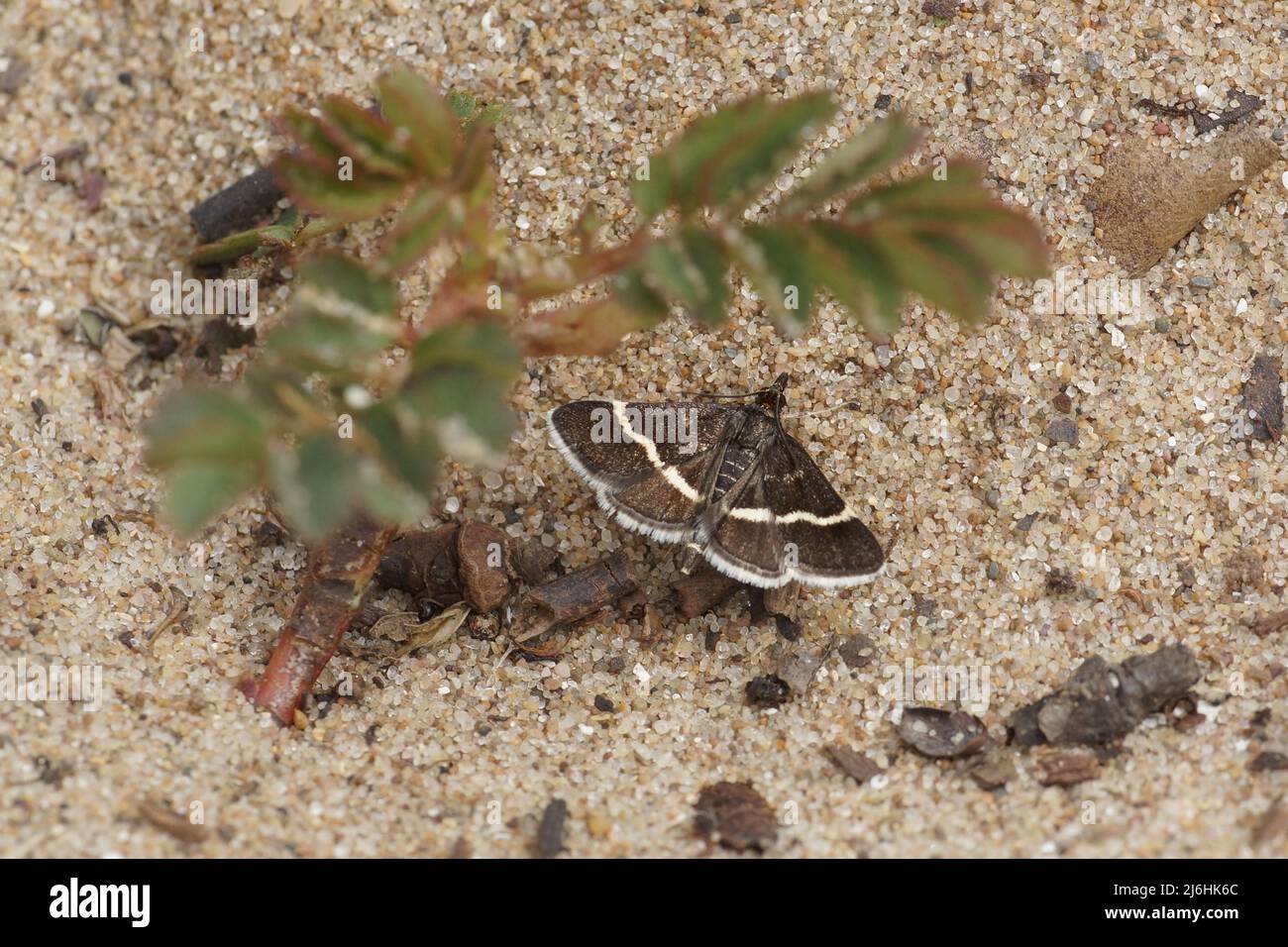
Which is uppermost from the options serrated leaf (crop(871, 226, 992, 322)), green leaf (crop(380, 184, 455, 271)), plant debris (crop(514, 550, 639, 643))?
green leaf (crop(380, 184, 455, 271))

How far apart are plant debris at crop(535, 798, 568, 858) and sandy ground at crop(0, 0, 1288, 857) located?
5cm

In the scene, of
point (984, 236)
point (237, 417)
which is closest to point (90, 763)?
point (237, 417)

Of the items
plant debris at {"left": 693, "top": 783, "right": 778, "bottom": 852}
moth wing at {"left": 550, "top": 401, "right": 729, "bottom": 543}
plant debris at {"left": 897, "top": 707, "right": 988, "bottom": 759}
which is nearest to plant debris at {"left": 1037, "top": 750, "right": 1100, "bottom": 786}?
plant debris at {"left": 897, "top": 707, "right": 988, "bottom": 759}

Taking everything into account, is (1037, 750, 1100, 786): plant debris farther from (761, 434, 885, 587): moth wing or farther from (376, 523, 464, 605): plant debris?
(376, 523, 464, 605): plant debris

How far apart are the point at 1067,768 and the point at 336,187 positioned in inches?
63.0

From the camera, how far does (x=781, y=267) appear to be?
1.39m

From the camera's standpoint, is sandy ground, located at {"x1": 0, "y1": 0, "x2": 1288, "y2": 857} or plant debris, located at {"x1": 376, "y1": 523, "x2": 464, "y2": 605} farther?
plant debris, located at {"x1": 376, "y1": 523, "x2": 464, "y2": 605}

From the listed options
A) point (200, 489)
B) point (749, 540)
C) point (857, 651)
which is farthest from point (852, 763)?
point (200, 489)

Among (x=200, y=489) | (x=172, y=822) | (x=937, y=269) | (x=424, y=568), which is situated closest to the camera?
(x=200, y=489)

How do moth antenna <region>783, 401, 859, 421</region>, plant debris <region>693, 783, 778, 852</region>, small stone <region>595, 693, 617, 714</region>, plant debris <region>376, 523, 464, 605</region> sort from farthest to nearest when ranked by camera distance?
moth antenna <region>783, 401, 859, 421</region>
plant debris <region>376, 523, 464, 605</region>
small stone <region>595, 693, 617, 714</region>
plant debris <region>693, 783, 778, 852</region>

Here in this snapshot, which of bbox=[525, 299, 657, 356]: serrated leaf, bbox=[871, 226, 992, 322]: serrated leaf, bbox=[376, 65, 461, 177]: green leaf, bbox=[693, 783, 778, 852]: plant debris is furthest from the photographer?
bbox=[693, 783, 778, 852]: plant debris

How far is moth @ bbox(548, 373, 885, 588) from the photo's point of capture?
2236mm

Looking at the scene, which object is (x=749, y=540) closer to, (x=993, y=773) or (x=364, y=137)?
(x=993, y=773)

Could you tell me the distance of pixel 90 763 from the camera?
1864 millimetres
